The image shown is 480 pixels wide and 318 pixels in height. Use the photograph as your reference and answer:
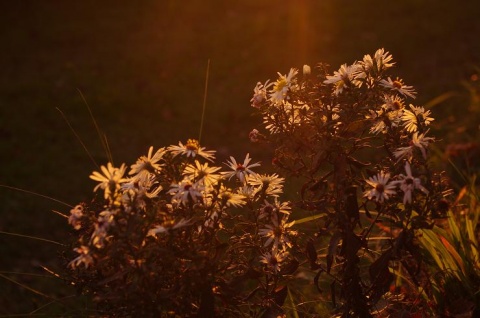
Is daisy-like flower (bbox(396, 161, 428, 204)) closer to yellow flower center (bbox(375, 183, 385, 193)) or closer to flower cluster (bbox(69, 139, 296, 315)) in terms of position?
yellow flower center (bbox(375, 183, 385, 193))

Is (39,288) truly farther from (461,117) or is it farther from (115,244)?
(461,117)

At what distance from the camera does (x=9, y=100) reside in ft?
23.3

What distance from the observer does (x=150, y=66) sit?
773 cm

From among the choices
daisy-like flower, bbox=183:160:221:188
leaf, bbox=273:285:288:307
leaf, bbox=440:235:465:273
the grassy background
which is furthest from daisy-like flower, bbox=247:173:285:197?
the grassy background

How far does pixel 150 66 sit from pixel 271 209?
5406 mm

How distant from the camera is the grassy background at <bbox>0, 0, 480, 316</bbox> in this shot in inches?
225

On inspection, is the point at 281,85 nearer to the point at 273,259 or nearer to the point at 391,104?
the point at 391,104

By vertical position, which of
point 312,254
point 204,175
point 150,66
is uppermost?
point 150,66

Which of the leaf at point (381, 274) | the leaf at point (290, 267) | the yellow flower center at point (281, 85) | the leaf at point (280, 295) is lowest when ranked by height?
the leaf at point (381, 274)

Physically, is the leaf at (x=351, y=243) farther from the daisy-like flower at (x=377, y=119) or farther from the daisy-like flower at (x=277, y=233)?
the daisy-like flower at (x=377, y=119)

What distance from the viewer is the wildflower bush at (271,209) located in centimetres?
226

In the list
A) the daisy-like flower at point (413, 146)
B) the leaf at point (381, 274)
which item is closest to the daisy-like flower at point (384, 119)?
the daisy-like flower at point (413, 146)

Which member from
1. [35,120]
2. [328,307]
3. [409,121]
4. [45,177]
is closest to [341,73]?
[409,121]

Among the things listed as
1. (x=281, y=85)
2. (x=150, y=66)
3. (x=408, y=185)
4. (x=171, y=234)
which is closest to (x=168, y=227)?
(x=171, y=234)
